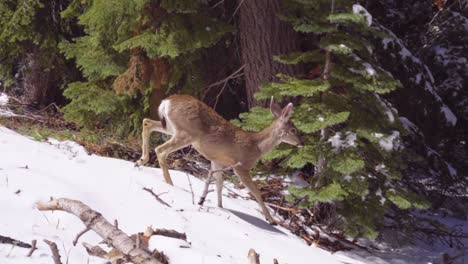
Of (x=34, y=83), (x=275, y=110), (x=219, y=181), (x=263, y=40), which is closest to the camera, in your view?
(x=219, y=181)

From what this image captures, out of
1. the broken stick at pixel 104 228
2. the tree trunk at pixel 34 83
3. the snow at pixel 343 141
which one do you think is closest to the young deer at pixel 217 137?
the snow at pixel 343 141

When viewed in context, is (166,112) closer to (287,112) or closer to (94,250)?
(287,112)

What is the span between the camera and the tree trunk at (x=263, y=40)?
8.11 m

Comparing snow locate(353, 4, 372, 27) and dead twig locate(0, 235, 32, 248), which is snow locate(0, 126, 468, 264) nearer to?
dead twig locate(0, 235, 32, 248)

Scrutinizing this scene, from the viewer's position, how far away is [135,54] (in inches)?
338

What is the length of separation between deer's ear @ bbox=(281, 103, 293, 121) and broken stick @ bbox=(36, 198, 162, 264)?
312cm

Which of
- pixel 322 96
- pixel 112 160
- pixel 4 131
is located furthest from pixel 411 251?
pixel 4 131

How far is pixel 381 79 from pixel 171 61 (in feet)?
10.3

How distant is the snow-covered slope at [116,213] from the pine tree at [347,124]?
2.16 feet

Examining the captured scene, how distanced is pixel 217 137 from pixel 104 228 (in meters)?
3.00

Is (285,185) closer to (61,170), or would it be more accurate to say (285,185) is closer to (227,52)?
(227,52)

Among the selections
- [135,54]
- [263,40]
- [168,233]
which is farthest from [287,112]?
[168,233]

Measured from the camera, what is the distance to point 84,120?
9062mm

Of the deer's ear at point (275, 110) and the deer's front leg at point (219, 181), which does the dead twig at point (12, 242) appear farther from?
the deer's ear at point (275, 110)
